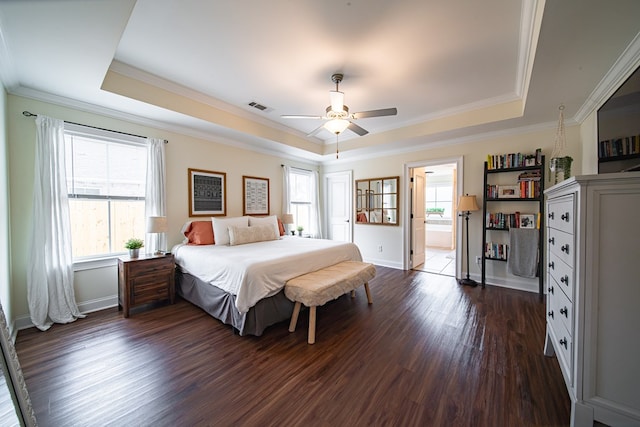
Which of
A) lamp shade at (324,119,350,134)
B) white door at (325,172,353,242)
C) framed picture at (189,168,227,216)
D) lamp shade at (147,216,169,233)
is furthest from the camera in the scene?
white door at (325,172,353,242)

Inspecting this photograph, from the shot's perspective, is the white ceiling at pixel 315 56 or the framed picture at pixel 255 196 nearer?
the white ceiling at pixel 315 56

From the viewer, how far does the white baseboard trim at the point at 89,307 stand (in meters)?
2.46

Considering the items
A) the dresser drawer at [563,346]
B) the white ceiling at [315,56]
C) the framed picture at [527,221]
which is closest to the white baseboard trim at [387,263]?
the framed picture at [527,221]

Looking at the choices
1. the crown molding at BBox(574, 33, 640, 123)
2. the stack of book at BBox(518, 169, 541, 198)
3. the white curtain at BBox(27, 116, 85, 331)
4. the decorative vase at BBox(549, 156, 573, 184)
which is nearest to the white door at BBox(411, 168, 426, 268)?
the stack of book at BBox(518, 169, 541, 198)

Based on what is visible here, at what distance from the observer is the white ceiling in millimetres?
1736

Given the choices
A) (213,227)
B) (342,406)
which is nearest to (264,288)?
(342,406)

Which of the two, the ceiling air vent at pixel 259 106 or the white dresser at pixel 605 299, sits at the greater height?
the ceiling air vent at pixel 259 106

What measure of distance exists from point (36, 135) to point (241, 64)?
2.32 m

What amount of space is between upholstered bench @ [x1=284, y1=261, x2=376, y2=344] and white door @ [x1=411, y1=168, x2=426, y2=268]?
2.47m

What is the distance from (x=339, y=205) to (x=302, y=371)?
4456 millimetres

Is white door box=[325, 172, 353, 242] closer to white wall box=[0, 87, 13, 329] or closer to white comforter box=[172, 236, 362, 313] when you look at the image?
white comforter box=[172, 236, 362, 313]

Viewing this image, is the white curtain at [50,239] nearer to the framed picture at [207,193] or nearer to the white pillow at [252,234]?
the framed picture at [207,193]

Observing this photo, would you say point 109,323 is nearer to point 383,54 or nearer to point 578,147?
point 383,54

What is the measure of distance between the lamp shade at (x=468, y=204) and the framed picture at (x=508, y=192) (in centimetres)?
35
